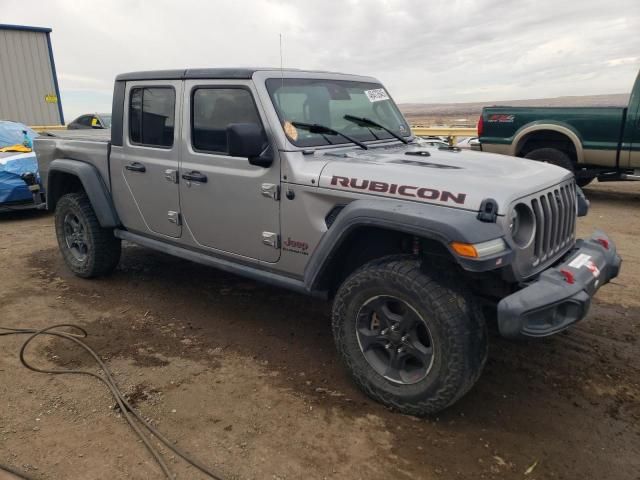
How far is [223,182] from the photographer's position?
353cm

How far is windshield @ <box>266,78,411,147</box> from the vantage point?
3.37m

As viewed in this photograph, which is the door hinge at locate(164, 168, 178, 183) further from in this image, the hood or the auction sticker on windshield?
the auction sticker on windshield

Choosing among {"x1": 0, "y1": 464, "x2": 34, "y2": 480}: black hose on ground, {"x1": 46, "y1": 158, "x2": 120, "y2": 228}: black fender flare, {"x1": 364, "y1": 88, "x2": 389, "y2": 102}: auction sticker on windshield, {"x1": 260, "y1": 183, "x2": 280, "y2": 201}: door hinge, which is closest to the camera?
{"x1": 0, "y1": 464, "x2": 34, "y2": 480}: black hose on ground

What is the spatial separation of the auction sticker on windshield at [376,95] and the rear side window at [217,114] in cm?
107

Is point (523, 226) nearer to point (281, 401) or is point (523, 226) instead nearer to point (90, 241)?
point (281, 401)

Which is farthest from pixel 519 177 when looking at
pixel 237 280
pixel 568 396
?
pixel 237 280

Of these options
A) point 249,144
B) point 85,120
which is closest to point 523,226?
point 249,144

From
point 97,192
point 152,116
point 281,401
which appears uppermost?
point 152,116

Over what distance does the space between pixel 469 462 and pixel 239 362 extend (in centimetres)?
162

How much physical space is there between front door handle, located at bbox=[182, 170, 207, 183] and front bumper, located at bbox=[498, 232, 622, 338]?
7.18ft

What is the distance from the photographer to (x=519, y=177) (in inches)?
114

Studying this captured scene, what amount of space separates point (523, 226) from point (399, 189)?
68 cm

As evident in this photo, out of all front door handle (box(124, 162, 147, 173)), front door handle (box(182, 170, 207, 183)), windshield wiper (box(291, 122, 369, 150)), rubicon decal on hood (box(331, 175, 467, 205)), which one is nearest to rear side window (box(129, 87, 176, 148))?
front door handle (box(124, 162, 147, 173))

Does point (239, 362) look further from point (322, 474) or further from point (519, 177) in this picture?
point (519, 177)
